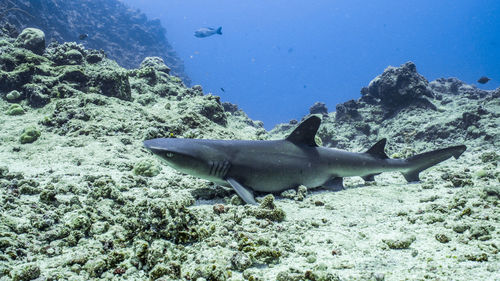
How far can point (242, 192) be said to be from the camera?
368cm

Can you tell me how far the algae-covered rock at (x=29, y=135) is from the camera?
5613 mm

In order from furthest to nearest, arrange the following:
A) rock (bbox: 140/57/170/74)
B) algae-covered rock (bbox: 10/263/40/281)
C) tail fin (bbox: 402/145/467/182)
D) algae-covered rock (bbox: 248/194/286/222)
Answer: rock (bbox: 140/57/170/74) < tail fin (bbox: 402/145/467/182) < algae-covered rock (bbox: 248/194/286/222) < algae-covered rock (bbox: 10/263/40/281)

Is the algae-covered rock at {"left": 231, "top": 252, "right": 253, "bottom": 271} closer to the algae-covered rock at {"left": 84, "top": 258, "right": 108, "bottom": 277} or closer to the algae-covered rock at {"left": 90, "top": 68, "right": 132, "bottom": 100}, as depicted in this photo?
the algae-covered rock at {"left": 84, "top": 258, "right": 108, "bottom": 277}

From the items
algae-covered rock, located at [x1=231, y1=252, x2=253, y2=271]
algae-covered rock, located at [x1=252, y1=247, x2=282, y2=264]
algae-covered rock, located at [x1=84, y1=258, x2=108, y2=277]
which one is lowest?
algae-covered rock, located at [x1=84, y1=258, x2=108, y2=277]

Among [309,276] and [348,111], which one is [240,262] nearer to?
[309,276]

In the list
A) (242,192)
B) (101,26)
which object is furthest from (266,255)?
(101,26)

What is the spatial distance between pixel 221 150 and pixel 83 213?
6.28ft

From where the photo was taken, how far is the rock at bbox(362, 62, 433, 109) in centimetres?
1262

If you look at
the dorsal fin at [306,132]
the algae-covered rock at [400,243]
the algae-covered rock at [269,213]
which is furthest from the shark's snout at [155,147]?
the algae-covered rock at [400,243]

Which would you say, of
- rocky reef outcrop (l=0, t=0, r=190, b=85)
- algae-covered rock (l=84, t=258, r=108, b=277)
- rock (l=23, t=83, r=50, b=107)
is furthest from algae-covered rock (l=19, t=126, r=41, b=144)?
rocky reef outcrop (l=0, t=0, r=190, b=85)

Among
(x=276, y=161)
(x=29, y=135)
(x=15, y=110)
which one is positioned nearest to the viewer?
(x=276, y=161)

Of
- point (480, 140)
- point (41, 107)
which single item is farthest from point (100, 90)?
point (480, 140)

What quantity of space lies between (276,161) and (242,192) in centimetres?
95

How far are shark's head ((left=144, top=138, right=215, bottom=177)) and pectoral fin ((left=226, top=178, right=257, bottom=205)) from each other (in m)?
0.42
